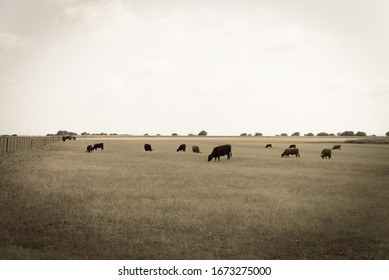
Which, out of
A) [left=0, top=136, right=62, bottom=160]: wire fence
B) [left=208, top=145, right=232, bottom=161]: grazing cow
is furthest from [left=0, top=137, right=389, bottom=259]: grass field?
[left=0, top=136, right=62, bottom=160]: wire fence

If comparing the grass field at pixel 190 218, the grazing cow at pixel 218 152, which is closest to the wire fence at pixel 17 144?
the grazing cow at pixel 218 152

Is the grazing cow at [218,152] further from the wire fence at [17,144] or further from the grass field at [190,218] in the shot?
the wire fence at [17,144]

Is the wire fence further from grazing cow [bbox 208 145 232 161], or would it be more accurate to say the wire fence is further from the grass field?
the grass field

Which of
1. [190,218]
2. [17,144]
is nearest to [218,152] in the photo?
[190,218]

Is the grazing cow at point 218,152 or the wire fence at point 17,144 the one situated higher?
the grazing cow at point 218,152

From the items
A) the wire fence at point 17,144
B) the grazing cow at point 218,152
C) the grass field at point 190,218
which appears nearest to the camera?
the grass field at point 190,218

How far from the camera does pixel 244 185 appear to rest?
17.5m

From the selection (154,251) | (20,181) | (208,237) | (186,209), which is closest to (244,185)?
(186,209)

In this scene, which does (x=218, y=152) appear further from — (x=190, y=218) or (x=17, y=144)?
(x=17, y=144)

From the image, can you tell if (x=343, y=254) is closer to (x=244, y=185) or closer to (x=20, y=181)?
(x=244, y=185)

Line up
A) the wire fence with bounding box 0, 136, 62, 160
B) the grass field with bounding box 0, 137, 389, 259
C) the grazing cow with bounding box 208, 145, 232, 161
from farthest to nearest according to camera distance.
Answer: the wire fence with bounding box 0, 136, 62, 160, the grazing cow with bounding box 208, 145, 232, 161, the grass field with bounding box 0, 137, 389, 259

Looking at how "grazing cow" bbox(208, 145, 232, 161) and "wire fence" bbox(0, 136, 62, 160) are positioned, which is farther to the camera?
"wire fence" bbox(0, 136, 62, 160)

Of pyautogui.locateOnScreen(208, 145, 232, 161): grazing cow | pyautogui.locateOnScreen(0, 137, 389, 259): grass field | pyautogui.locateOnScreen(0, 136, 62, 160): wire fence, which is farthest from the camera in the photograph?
pyautogui.locateOnScreen(0, 136, 62, 160): wire fence

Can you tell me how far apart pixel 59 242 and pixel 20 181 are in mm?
9679
